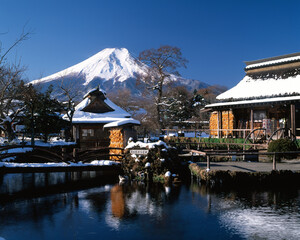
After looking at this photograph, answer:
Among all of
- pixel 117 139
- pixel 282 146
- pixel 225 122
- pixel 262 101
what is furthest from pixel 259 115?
pixel 117 139

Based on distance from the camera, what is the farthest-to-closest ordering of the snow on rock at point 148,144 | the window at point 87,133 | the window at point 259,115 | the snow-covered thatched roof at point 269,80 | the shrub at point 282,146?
the window at point 87,133 < the window at point 259,115 < the snow-covered thatched roof at point 269,80 < the shrub at point 282,146 < the snow on rock at point 148,144

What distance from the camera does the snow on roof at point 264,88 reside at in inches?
1019

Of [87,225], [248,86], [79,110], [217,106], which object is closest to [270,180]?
[87,225]

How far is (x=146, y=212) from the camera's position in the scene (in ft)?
30.8

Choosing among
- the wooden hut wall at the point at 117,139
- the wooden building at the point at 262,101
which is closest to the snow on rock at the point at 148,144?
the wooden hut wall at the point at 117,139

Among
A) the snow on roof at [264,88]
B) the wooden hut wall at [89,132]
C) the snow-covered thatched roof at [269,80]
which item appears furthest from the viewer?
the wooden hut wall at [89,132]

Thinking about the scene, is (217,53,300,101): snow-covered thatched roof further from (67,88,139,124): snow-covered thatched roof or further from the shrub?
(67,88,139,124): snow-covered thatched roof

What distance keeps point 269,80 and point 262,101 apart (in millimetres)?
4826

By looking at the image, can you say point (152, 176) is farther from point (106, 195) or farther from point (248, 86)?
point (248, 86)

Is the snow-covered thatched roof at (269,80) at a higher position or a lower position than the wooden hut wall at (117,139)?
higher

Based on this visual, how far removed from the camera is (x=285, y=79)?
28062mm

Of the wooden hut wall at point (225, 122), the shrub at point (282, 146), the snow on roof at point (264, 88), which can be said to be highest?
the snow on roof at point (264, 88)

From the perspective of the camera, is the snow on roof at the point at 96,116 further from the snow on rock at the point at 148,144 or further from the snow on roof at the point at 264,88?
the snow on rock at the point at 148,144

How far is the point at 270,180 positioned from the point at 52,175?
11.9 m
